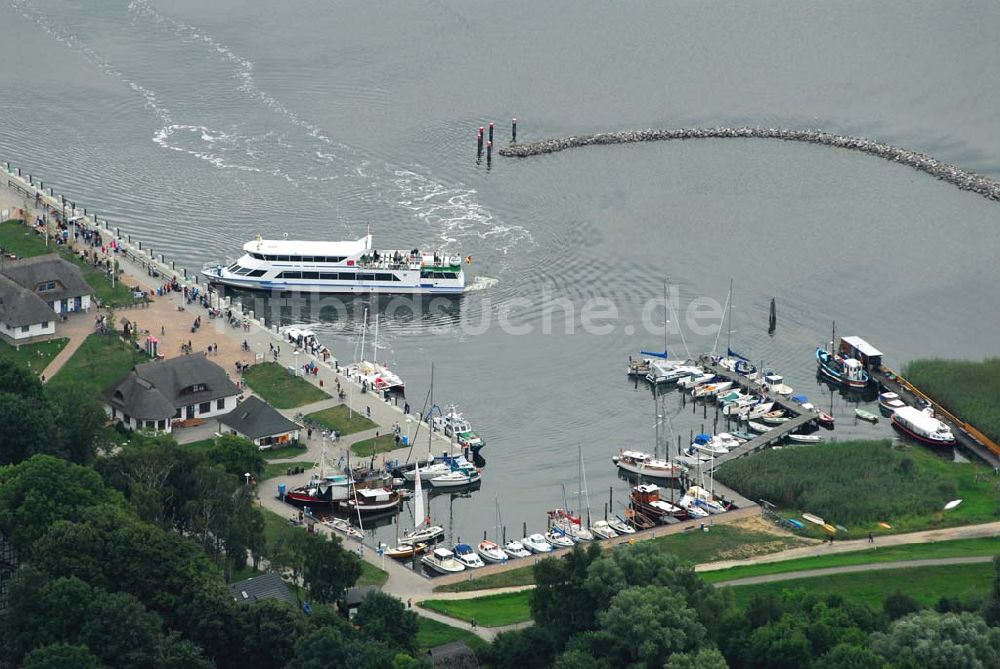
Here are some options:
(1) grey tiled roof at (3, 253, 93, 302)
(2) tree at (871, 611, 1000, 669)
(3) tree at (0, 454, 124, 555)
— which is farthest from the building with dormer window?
(2) tree at (871, 611, 1000, 669)

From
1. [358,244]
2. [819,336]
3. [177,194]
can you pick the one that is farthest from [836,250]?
[177,194]

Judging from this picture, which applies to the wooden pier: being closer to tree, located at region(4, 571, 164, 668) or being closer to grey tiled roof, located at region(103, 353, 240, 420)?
grey tiled roof, located at region(103, 353, 240, 420)

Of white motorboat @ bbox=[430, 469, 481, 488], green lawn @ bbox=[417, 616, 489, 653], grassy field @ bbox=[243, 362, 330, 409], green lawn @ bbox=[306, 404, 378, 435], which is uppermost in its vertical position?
grassy field @ bbox=[243, 362, 330, 409]

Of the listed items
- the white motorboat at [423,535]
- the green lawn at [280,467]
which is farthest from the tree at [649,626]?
the green lawn at [280,467]

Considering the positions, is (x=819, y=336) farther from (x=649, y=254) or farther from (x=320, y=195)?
(x=320, y=195)

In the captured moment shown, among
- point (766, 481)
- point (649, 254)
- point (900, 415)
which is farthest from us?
point (649, 254)

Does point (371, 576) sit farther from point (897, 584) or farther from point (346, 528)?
point (897, 584)
